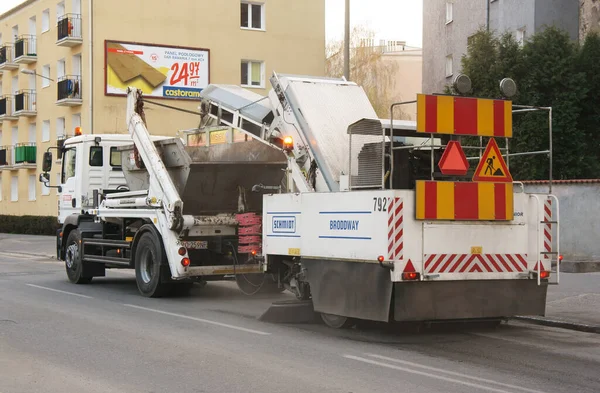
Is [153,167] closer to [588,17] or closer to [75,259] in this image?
[75,259]

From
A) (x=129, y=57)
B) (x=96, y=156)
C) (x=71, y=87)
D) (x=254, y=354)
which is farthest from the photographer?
(x=71, y=87)

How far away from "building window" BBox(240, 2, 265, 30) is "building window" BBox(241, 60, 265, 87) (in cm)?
180

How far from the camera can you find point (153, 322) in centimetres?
1198

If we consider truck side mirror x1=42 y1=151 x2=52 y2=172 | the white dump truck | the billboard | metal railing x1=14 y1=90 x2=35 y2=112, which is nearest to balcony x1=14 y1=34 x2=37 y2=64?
metal railing x1=14 y1=90 x2=35 y2=112

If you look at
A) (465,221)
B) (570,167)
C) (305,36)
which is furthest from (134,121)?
(305,36)

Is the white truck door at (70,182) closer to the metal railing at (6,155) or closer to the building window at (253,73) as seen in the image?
the building window at (253,73)

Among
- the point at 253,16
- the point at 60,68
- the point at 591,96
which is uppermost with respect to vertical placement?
the point at 253,16

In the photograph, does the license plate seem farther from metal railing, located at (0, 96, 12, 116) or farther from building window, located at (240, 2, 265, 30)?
metal railing, located at (0, 96, 12, 116)

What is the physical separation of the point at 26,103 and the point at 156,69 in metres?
10.9

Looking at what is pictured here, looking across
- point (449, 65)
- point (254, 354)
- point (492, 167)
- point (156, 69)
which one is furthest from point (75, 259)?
point (156, 69)

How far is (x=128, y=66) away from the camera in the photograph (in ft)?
A: 137

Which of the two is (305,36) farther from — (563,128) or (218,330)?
(218,330)

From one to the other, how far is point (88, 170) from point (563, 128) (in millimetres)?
12764

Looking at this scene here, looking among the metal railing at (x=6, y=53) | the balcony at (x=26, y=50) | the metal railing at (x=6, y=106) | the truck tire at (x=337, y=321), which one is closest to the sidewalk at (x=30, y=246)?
the balcony at (x=26, y=50)
